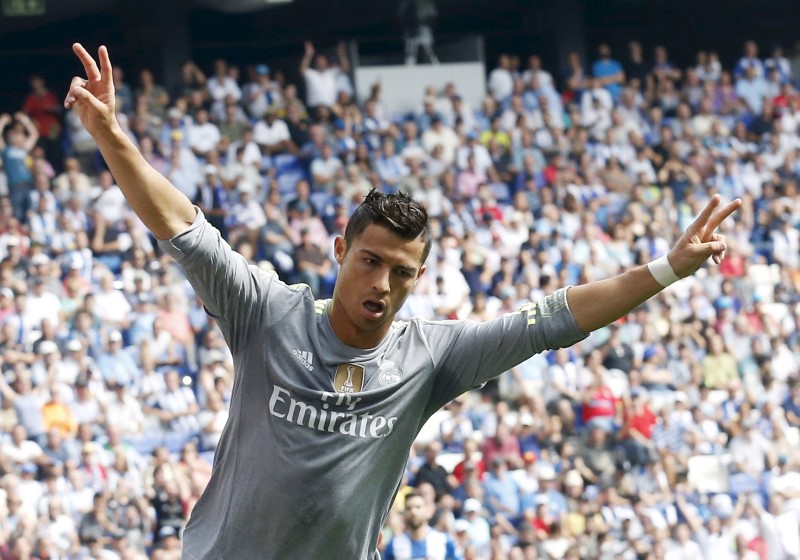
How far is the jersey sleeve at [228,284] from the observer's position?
337 cm

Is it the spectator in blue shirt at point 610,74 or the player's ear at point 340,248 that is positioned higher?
the spectator in blue shirt at point 610,74

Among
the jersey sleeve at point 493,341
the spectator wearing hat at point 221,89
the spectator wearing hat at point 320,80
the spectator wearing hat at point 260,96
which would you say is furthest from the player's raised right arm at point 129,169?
the spectator wearing hat at point 320,80

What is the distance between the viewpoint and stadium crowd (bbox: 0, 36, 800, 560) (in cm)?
1093

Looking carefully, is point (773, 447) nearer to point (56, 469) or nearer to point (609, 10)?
point (56, 469)

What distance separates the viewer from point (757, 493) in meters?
12.9

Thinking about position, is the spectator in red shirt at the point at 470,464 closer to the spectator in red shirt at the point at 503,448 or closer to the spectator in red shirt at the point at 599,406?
the spectator in red shirt at the point at 503,448

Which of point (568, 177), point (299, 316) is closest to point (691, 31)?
point (568, 177)

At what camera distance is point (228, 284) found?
354 centimetres

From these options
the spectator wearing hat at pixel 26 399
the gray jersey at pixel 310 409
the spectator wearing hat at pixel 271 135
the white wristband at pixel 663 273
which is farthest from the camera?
the spectator wearing hat at pixel 271 135

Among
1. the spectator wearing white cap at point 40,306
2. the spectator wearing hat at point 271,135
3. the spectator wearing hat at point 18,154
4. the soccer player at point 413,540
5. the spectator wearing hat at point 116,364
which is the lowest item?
the soccer player at point 413,540

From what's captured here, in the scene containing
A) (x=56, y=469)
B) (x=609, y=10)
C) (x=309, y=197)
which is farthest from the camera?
(x=609, y=10)

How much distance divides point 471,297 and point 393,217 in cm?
1006

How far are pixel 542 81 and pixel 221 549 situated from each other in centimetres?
1462

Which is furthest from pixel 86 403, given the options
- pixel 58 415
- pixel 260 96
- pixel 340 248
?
pixel 340 248
